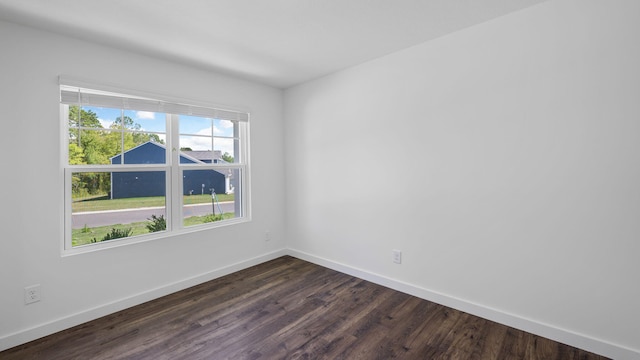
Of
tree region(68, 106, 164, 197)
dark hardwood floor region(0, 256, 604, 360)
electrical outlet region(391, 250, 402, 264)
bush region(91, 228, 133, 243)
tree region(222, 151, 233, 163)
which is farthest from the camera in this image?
tree region(222, 151, 233, 163)

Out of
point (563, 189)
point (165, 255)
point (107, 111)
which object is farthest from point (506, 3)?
point (165, 255)

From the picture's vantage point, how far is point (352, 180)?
10.3 ft

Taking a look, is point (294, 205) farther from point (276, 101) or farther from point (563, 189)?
point (563, 189)

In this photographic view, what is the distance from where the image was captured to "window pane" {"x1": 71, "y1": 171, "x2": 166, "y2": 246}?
2.38 metres

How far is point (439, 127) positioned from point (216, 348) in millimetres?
2489

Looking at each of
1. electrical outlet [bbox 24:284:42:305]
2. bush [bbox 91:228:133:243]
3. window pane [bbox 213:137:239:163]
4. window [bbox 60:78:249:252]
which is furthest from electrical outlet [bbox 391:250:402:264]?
electrical outlet [bbox 24:284:42:305]

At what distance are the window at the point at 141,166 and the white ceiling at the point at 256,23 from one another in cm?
48

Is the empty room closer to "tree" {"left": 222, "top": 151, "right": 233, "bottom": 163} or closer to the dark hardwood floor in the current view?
the dark hardwood floor

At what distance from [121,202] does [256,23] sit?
6.69ft

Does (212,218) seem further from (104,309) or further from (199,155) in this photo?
(104,309)

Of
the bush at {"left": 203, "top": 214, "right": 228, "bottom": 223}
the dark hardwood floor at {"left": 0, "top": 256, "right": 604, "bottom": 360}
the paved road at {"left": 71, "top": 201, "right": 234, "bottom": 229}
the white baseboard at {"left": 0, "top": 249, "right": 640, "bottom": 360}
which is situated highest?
the paved road at {"left": 71, "top": 201, "right": 234, "bottom": 229}

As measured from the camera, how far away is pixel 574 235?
73.5 inches

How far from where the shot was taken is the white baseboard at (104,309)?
6.53 ft

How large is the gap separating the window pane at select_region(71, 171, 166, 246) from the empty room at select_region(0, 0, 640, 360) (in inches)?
0.7
